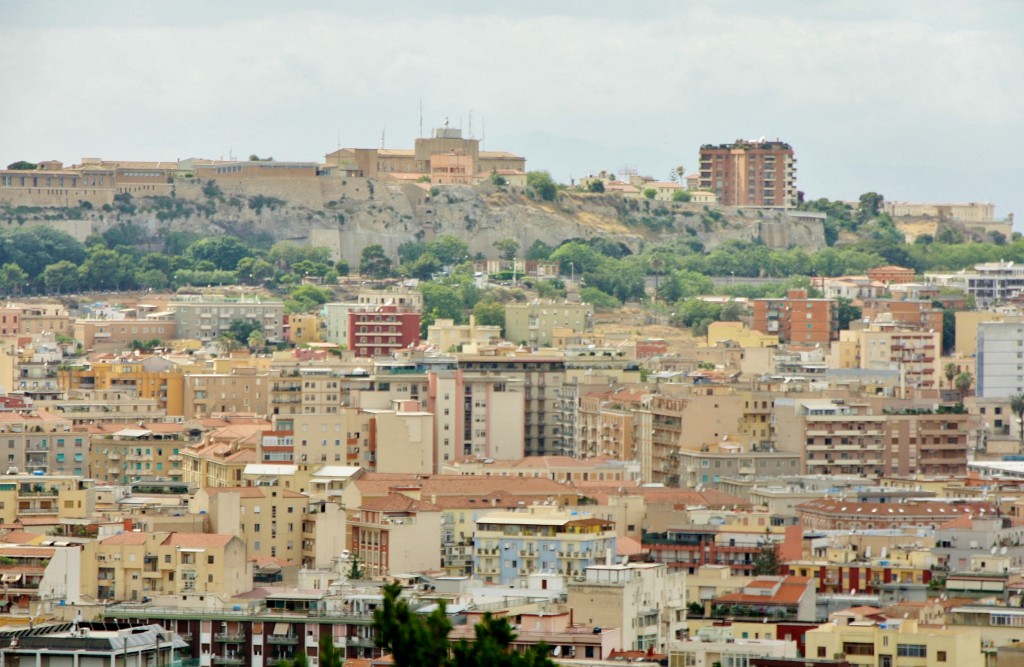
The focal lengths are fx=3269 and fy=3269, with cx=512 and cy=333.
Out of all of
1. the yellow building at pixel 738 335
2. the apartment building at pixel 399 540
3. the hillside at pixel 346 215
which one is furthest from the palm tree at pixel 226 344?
the apartment building at pixel 399 540

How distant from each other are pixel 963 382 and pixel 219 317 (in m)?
27.2


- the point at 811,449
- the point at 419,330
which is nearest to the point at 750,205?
the point at 419,330

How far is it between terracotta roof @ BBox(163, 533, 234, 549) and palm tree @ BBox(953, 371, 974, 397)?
163 feet

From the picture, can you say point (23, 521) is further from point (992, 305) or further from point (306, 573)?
point (992, 305)

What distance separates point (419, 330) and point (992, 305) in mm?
29491

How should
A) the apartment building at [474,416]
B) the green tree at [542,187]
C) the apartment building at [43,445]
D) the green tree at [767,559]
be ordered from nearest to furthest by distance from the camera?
the green tree at [767,559], the apartment building at [43,445], the apartment building at [474,416], the green tree at [542,187]

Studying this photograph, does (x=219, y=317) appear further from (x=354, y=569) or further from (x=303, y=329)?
(x=354, y=569)

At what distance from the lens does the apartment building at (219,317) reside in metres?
111

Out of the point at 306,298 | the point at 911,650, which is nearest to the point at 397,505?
the point at 911,650

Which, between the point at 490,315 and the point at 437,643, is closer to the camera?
the point at 437,643

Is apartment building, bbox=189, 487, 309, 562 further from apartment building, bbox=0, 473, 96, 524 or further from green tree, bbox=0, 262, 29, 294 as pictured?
green tree, bbox=0, 262, 29, 294

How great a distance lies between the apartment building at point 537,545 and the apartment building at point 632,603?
4399 mm

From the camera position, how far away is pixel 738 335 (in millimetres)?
111375

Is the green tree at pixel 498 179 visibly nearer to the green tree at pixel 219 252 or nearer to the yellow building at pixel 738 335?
the green tree at pixel 219 252
